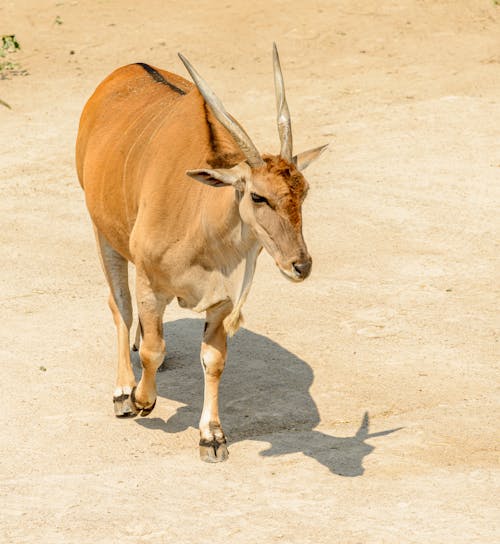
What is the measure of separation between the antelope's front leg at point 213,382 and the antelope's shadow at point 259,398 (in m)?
0.21

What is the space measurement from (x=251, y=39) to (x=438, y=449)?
9.14 metres

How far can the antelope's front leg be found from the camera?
6227 millimetres

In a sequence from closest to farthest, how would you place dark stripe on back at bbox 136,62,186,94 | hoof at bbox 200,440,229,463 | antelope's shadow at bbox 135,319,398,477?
hoof at bbox 200,440,229,463
antelope's shadow at bbox 135,319,398,477
dark stripe on back at bbox 136,62,186,94

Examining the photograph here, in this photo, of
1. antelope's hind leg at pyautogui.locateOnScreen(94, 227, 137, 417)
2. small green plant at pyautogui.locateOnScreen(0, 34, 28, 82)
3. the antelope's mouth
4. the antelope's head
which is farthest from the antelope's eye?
small green plant at pyautogui.locateOnScreen(0, 34, 28, 82)

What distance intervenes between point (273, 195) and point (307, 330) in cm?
257

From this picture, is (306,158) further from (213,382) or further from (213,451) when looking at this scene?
(213,451)

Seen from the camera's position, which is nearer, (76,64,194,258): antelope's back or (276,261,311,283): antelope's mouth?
(276,261,311,283): antelope's mouth

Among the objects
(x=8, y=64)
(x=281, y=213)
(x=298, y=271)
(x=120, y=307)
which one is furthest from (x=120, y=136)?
(x=8, y=64)

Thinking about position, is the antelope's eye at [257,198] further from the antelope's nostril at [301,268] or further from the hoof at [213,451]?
the hoof at [213,451]

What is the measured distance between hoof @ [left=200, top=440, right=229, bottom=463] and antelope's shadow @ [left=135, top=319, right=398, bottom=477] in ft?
0.67

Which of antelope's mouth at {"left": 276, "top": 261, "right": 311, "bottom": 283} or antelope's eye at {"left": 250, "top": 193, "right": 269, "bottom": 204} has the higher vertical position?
antelope's eye at {"left": 250, "top": 193, "right": 269, "bottom": 204}

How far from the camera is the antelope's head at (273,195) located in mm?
5410

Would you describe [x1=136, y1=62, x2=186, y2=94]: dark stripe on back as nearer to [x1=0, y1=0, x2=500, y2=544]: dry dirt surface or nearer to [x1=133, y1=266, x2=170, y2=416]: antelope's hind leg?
[x1=133, y1=266, x2=170, y2=416]: antelope's hind leg

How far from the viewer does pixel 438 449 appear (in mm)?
6258
